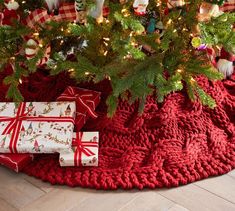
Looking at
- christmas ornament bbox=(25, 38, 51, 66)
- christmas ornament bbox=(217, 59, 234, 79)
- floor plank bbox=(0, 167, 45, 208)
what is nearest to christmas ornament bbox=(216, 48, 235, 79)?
christmas ornament bbox=(217, 59, 234, 79)

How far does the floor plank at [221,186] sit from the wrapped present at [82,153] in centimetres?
33

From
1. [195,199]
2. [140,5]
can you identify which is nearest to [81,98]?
[140,5]

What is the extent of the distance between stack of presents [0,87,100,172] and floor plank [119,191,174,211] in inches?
7.1

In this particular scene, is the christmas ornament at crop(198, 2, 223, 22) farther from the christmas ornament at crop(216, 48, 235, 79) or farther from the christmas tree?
the christmas ornament at crop(216, 48, 235, 79)

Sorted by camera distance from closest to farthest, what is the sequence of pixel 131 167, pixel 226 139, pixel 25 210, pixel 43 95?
pixel 25 210, pixel 131 167, pixel 226 139, pixel 43 95

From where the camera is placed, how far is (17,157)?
4.07 ft

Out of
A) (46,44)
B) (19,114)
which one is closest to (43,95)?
(19,114)

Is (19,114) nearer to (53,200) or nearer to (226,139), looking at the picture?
(53,200)

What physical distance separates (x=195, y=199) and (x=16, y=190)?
54 cm

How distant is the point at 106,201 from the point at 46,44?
0.52 m

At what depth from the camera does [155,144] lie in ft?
4.27

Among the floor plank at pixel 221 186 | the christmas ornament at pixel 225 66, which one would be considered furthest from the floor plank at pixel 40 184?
the christmas ornament at pixel 225 66

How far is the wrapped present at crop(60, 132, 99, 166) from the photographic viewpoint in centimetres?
122

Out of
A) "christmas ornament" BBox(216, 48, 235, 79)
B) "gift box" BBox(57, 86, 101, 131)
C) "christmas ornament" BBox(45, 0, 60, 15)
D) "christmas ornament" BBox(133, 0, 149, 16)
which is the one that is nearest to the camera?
"christmas ornament" BBox(133, 0, 149, 16)
